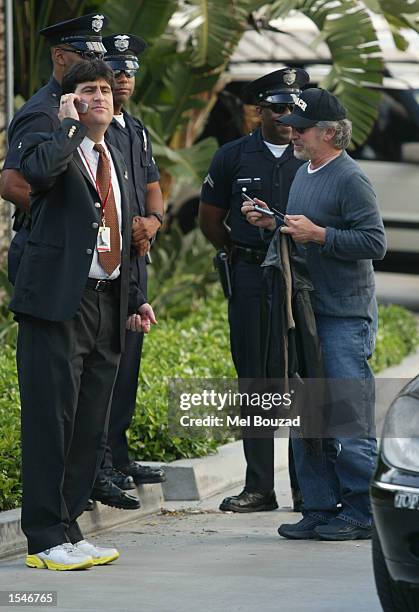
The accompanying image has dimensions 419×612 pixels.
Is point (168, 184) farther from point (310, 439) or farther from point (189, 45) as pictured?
point (310, 439)

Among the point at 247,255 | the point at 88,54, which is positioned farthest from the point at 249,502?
the point at 88,54

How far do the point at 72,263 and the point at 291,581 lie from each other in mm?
1449

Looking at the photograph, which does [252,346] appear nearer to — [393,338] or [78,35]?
[78,35]

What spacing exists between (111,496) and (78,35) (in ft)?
6.57

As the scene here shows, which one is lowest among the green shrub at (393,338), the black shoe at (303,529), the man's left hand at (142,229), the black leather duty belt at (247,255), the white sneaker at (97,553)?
the green shrub at (393,338)

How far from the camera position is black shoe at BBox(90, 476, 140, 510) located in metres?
6.98

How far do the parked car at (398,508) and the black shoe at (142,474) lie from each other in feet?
7.98

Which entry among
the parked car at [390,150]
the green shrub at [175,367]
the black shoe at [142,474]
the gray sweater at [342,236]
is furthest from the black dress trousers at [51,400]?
the parked car at [390,150]

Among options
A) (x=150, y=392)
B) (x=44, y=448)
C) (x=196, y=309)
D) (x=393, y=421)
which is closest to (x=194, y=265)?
(x=196, y=309)

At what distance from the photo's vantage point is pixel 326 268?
6.81 m

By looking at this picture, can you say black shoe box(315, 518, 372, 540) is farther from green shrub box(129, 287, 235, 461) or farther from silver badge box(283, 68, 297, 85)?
silver badge box(283, 68, 297, 85)

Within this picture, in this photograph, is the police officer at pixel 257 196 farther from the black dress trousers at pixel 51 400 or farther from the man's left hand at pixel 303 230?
the black dress trousers at pixel 51 400

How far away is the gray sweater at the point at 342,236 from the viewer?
21.8 ft

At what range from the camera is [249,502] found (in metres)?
7.51
